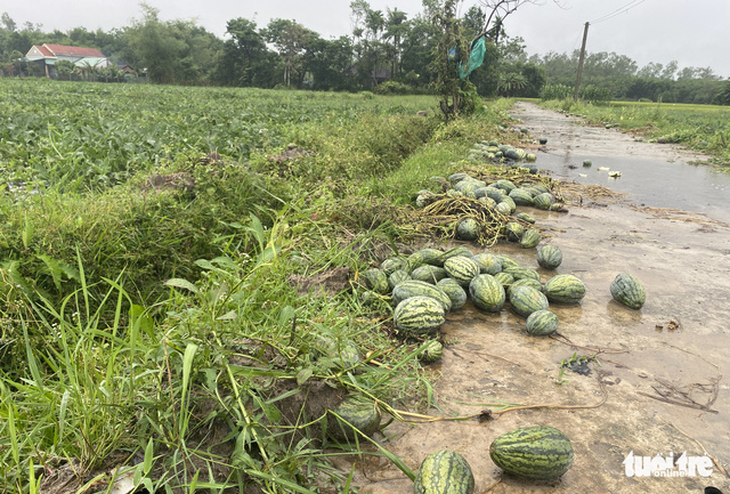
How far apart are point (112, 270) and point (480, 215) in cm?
348

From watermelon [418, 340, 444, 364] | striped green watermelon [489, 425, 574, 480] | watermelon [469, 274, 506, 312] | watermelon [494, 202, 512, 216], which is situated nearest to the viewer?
striped green watermelon [489, 425, 574, 480]

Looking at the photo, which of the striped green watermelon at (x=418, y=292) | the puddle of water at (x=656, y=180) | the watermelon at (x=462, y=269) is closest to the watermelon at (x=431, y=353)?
the striped green watermelon at (x=418, y=292)

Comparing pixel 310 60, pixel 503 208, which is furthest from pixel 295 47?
pixel 503 208

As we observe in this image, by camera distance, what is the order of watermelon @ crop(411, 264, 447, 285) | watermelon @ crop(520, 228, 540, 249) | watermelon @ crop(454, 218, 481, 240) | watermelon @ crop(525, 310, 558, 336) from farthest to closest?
1. watermelon @ crop(454, 218, 481, 240)
2. watermelon @ crop(520, 228, 540, 249)
3. watermelon @ crop(411, 264, 447, 285)
4. watermelon @ crop(525, 310, 558, 336)

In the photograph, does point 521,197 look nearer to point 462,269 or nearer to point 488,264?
point 488,264

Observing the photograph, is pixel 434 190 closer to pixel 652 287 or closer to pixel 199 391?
pixel 652 287

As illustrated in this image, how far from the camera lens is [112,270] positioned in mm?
3008

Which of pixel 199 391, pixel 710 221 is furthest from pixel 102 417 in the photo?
pixel 710 221

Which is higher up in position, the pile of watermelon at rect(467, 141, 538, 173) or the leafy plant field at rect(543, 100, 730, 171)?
the leafy plant field at rect(543, 100, 730, 171)

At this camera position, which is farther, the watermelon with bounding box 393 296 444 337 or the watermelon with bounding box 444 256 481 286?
the watermelon with bounding box 444 256 481 286

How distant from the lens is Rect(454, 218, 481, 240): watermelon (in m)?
4.27

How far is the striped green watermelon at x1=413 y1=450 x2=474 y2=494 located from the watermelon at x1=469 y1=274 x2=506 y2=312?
1.43 m

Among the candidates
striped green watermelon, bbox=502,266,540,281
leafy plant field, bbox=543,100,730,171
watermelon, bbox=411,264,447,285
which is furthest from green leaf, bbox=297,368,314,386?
leafy plant field, bbox=543,100,730,171

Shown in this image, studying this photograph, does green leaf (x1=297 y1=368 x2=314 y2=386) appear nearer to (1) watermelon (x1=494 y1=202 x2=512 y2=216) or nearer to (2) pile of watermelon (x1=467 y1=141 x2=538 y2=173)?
(1) watermelon (x1=494 y1=202 x2=512 y2=216)
